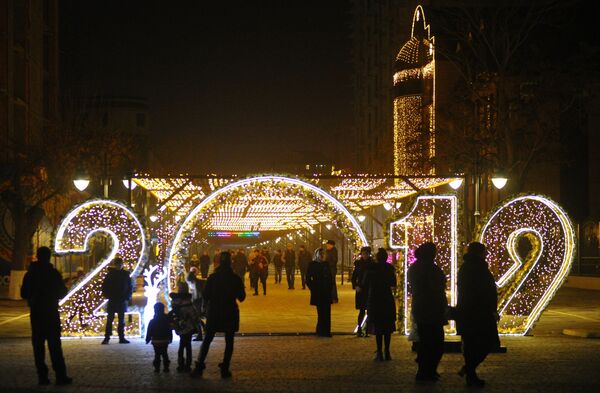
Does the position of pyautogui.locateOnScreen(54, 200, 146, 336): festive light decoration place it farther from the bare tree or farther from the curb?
the bare tree

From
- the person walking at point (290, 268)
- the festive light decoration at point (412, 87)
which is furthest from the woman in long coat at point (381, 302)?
the festive light decoration at point (412, 87)

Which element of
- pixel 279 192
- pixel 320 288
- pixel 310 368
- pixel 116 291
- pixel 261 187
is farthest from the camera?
pixel 279 192

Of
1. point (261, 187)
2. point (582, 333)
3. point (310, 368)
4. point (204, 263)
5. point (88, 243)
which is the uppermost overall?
point (261, 187)

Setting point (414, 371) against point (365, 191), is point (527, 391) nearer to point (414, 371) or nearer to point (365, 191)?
point (414, 371)

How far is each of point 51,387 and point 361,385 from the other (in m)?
→ 3.89

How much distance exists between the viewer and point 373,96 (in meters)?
87.0

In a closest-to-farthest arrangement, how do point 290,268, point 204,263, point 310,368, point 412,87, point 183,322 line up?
point 183,322
point 310,368
point 290,268
point 204,263
point 412,87

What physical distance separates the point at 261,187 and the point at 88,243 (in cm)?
372

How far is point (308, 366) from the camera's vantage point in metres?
15.7

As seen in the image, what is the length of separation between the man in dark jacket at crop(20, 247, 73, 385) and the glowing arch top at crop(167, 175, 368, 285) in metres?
7.68

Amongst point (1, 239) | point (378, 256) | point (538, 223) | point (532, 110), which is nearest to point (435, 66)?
point (532, 110)

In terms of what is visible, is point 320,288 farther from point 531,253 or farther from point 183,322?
point 183,322

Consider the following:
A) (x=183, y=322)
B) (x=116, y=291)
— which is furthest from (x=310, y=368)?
(x=116, y=291)

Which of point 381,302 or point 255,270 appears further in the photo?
point 255,270
